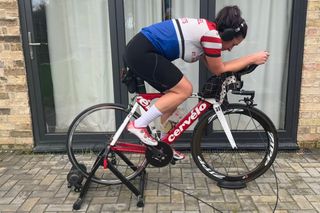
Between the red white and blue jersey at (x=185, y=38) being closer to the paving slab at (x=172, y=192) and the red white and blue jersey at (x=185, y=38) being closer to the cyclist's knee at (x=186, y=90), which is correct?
the cyclist's knee at (x=186, y=90)

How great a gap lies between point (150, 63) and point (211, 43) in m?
0.55

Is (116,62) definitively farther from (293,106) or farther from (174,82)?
(293,106)

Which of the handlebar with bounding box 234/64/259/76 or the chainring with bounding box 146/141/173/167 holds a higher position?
the handlebar with bounding box 234/64/259/76

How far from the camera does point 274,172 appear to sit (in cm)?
368

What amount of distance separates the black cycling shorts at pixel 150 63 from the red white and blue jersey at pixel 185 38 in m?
0.06

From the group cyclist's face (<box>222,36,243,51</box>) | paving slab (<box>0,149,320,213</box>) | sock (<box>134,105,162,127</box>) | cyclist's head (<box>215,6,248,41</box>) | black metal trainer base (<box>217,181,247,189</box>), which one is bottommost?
paving slab (<box>0,149,320,213</box>)

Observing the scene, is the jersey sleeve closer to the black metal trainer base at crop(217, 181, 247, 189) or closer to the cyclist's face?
the cyclist's face

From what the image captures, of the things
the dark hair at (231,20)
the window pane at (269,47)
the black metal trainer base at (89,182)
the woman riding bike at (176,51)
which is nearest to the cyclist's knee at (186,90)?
the woman riding bike at (176,51)

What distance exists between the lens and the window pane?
13.4 feet

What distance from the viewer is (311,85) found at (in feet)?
13.5

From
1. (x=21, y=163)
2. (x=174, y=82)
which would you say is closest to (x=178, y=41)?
(x=174, y=82)

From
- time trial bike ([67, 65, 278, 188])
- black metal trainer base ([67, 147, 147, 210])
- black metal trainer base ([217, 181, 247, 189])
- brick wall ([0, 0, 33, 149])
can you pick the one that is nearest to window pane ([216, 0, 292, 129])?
time trial bike ([67, 65, 278, 188])

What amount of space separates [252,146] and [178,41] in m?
1.91

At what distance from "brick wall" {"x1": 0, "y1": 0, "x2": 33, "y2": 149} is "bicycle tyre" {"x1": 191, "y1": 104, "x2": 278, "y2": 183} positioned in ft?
7.21
